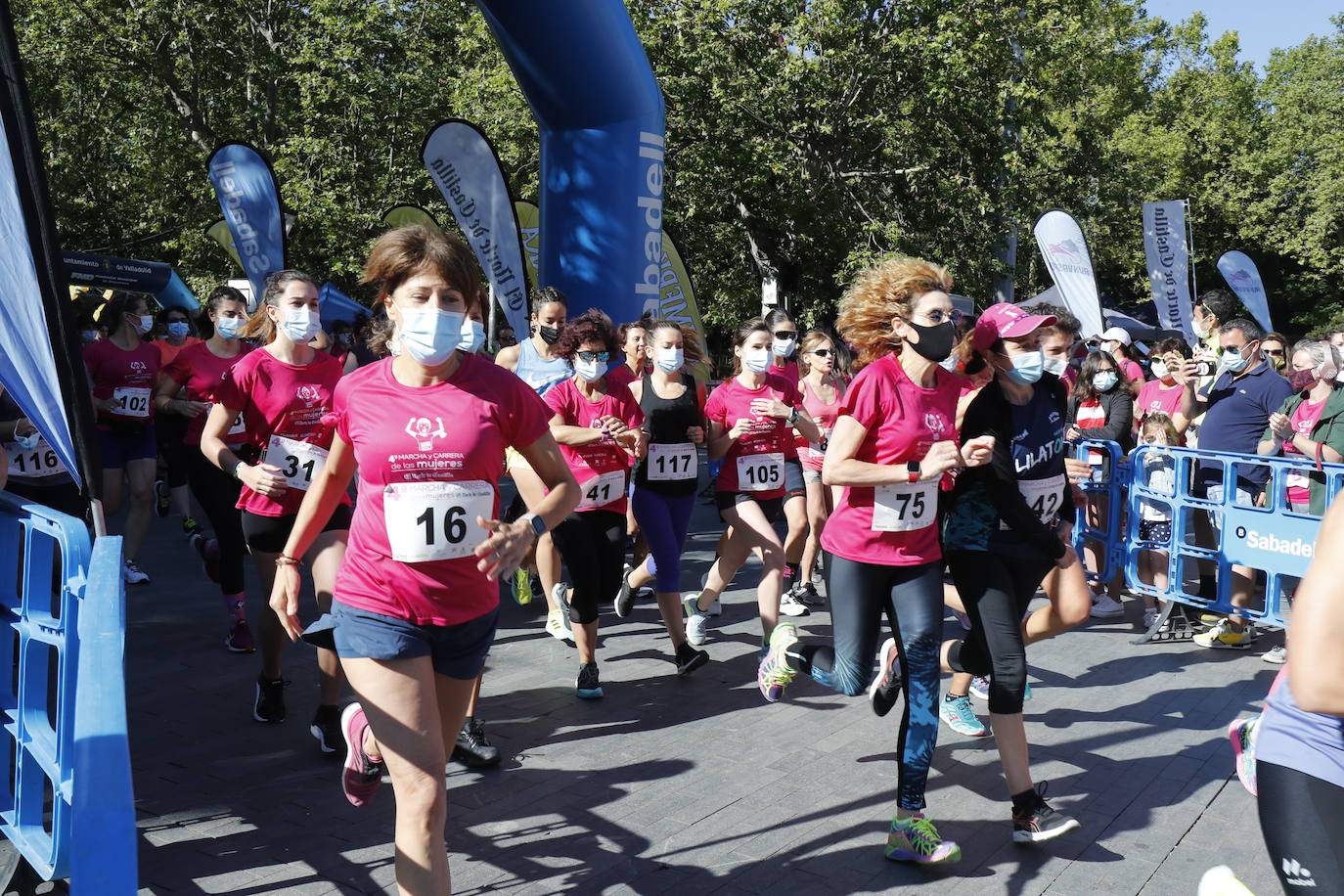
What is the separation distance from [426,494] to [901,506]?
6.00ft

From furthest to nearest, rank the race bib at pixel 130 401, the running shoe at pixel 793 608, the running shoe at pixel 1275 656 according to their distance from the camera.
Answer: the race bib at pixel 130 401
the running shoe at pixel 793 608
the running shoe at pixel 1275 656

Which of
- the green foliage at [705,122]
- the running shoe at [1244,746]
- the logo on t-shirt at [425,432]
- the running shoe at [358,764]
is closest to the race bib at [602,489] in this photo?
the running shoe at [358,764]

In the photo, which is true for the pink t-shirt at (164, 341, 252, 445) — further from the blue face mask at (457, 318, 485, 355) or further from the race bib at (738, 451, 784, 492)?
the blue face mask at (457, 318, 485, 355)

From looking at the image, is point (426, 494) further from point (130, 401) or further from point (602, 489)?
point (130, 401)

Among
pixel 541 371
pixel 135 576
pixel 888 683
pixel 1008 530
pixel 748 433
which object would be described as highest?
pixel 541 371

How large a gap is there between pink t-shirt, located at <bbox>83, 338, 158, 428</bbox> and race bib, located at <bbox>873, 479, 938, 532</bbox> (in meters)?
6.10

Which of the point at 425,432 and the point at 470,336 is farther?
the point at 470,336

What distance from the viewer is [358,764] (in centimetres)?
345

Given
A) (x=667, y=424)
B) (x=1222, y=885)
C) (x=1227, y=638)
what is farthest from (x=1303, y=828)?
(x=1227, y=638)

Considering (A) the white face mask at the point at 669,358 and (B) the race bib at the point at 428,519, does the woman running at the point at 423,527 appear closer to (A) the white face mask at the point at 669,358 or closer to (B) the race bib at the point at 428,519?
(B) the race bib at the point at 428,519

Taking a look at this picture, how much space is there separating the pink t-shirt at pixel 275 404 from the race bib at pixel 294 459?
25 mm

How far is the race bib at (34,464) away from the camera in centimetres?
585

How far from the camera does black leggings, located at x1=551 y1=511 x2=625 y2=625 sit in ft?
19.4

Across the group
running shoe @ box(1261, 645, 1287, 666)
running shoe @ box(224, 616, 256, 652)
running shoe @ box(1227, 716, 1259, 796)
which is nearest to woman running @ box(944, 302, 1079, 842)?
running shoe @ box(1227, 716, 1259, 796)
